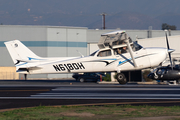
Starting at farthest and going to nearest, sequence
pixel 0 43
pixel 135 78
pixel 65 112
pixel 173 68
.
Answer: pixel 0 43
pixel 135 78
pixel 173 68
pixel 65 112

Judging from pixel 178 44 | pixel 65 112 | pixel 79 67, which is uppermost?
pixel 178 44

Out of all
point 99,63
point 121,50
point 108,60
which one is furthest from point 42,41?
point 121,50

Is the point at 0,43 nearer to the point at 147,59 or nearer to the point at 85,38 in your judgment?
the point at 85,38

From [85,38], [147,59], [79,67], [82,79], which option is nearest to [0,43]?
[85,38]

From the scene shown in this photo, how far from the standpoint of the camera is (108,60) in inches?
810

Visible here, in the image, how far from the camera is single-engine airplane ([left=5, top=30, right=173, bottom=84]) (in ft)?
65.6

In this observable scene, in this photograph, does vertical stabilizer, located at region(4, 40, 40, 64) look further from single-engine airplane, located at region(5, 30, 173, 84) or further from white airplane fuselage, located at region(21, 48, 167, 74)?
white airplane fuselage, located at region(21, 48, 167, 74)

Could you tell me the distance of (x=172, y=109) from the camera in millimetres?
9141

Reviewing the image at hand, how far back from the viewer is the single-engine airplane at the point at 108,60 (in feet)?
65.6

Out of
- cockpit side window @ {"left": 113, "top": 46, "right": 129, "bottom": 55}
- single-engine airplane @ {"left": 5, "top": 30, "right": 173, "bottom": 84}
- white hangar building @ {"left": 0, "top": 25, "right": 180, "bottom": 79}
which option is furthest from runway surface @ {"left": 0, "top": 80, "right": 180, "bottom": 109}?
white hangar building @ {"left": 0, "top": 25, "right": 180, "bottom": 79}

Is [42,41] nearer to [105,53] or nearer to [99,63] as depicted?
[99,63]

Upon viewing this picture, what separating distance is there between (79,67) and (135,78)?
12.5 meters

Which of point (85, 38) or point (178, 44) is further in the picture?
point (85, 38)

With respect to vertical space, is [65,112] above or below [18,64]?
below
